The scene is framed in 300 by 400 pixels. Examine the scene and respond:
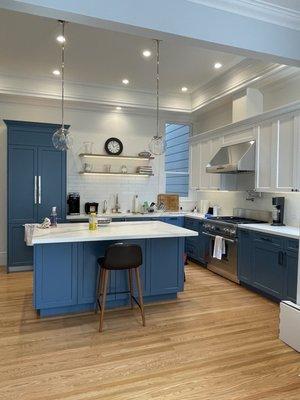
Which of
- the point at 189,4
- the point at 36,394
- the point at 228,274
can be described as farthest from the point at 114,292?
the point at 189,4

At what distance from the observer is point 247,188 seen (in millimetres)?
5062

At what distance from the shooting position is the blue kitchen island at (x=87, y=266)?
128 inches

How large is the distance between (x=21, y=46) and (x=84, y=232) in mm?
2636

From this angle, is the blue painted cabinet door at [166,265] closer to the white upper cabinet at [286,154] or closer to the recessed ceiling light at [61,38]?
the white upper cabinet at [286,154]

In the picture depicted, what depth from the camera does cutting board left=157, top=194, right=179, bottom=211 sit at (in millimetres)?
6438

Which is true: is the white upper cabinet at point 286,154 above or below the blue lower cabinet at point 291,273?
above

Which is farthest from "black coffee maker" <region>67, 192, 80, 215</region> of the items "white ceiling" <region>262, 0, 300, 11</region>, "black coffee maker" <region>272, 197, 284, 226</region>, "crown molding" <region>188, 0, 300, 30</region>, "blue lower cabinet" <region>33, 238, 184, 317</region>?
"white ceiling" <region>262, 0, 300, 11</region>

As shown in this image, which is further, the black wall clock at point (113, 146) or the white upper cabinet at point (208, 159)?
the black wall clock at point (113, 146)

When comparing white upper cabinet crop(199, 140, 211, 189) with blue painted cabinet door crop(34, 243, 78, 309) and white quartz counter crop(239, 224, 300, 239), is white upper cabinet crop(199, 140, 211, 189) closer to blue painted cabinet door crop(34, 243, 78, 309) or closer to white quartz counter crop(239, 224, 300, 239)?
white quartz counter crop(239, 224, 300, 239)

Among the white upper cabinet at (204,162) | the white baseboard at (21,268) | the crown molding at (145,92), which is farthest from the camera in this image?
the white upper cabinet at (204,162)

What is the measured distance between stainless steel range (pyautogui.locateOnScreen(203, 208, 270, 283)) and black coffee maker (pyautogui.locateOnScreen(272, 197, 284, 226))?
38 cm

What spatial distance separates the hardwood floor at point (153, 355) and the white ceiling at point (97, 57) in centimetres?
314

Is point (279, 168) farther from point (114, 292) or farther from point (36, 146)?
point (36, 146)

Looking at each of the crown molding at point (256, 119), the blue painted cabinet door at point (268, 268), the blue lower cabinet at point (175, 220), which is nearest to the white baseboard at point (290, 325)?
the blue painted cabinet door at point (268, 268)
